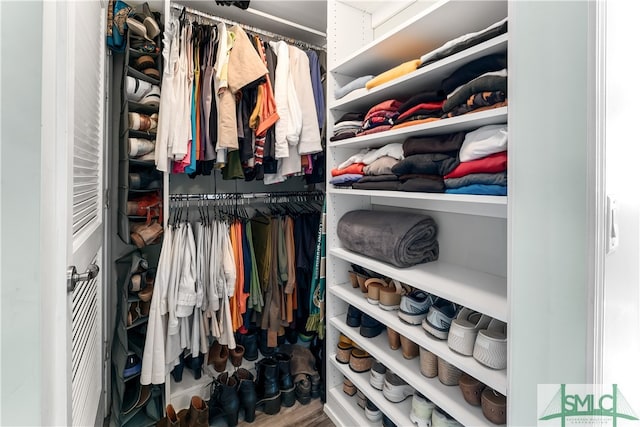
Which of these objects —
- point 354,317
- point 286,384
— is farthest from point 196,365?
point 354,317

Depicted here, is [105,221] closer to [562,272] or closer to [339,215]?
[339,215]

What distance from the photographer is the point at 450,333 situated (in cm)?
97

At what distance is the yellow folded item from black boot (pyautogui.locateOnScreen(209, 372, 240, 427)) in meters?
1.62

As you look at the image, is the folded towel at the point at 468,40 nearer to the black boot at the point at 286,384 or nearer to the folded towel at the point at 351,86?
the folded towel at the point at 351,86

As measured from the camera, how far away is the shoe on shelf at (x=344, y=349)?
146cm

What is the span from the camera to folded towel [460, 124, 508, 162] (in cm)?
81

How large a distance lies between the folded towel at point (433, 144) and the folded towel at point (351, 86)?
395 millimetres

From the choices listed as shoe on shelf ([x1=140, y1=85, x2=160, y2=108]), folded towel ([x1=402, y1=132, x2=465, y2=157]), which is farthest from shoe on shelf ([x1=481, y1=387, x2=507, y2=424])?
shoe on shelf ([x1=140, y1=85, x2=160, y2=108])

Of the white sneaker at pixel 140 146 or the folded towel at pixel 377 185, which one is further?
the white sneaker at pixel 140 146

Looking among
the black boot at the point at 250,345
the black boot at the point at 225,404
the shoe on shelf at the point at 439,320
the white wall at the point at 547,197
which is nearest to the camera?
the white wall at the point at 547,197

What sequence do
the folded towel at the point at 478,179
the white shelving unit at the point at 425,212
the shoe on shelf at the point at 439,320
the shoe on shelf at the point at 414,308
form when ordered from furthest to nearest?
the shoe on shelf at the point at 414,308 < the shoe on shelf at the point at 439,320 < the white shelving unit at the point at 425,212 < the folded towel at the point at 478,179

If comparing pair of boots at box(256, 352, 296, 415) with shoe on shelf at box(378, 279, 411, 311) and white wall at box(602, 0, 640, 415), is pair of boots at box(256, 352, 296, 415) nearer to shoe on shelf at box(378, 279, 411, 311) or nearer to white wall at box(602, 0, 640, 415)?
shoe on shelf at box(378, 279, 411, 311)

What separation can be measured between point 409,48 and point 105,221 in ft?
5.35

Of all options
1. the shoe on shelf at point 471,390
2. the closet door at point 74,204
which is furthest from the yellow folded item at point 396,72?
the shoe on shelf at point 471,390
